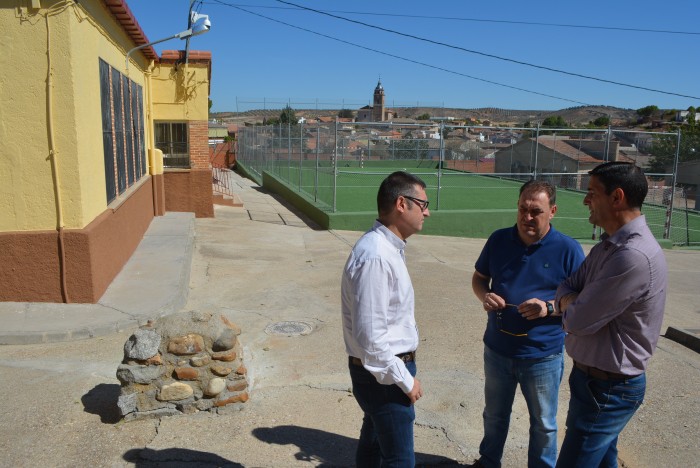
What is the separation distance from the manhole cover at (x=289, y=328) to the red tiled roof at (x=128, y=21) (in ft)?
16.5

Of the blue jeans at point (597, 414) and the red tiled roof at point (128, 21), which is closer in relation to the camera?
the blue jeans at point (597, 414)

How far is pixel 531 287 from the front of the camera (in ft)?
10.7

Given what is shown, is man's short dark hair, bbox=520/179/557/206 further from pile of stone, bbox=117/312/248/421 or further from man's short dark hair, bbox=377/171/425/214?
pile of stone, bbox=117/312/248/421

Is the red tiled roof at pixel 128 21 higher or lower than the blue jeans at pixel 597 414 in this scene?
higher

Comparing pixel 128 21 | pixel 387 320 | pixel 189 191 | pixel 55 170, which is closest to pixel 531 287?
pixel 387 320

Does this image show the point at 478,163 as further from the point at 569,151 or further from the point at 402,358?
the point at 402,358

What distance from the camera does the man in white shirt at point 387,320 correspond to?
250cm

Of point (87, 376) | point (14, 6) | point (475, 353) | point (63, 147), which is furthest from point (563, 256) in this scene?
point (14, 6)

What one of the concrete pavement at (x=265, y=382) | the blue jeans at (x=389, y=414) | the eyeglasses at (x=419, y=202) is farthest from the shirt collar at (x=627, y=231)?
the concrete pavement at (x=265, y=382)

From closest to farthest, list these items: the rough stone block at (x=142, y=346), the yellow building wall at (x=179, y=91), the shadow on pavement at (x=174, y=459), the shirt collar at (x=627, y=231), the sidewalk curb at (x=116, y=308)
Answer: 1. the shirt collar at (x=627, y=231)
2. the shadow on pavement at (x=174, y=459)
3. the rough stone block at (x=142, y=346)
4. the sidewalk curb at (x=116, y=308)
5. the yellow building wall at (x=179, y=91)

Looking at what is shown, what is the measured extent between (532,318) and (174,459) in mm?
2328

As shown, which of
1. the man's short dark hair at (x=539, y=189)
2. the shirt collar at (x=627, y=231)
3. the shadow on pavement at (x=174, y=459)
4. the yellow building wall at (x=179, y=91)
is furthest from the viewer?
the yellow building wall at (x=179, y=91)

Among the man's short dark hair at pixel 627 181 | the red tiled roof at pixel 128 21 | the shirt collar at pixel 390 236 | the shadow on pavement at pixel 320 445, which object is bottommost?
the shadow on pavement at pixel 320 445

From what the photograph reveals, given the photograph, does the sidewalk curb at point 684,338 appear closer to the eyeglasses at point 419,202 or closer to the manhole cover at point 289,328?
the manhole cover at point 289,328
